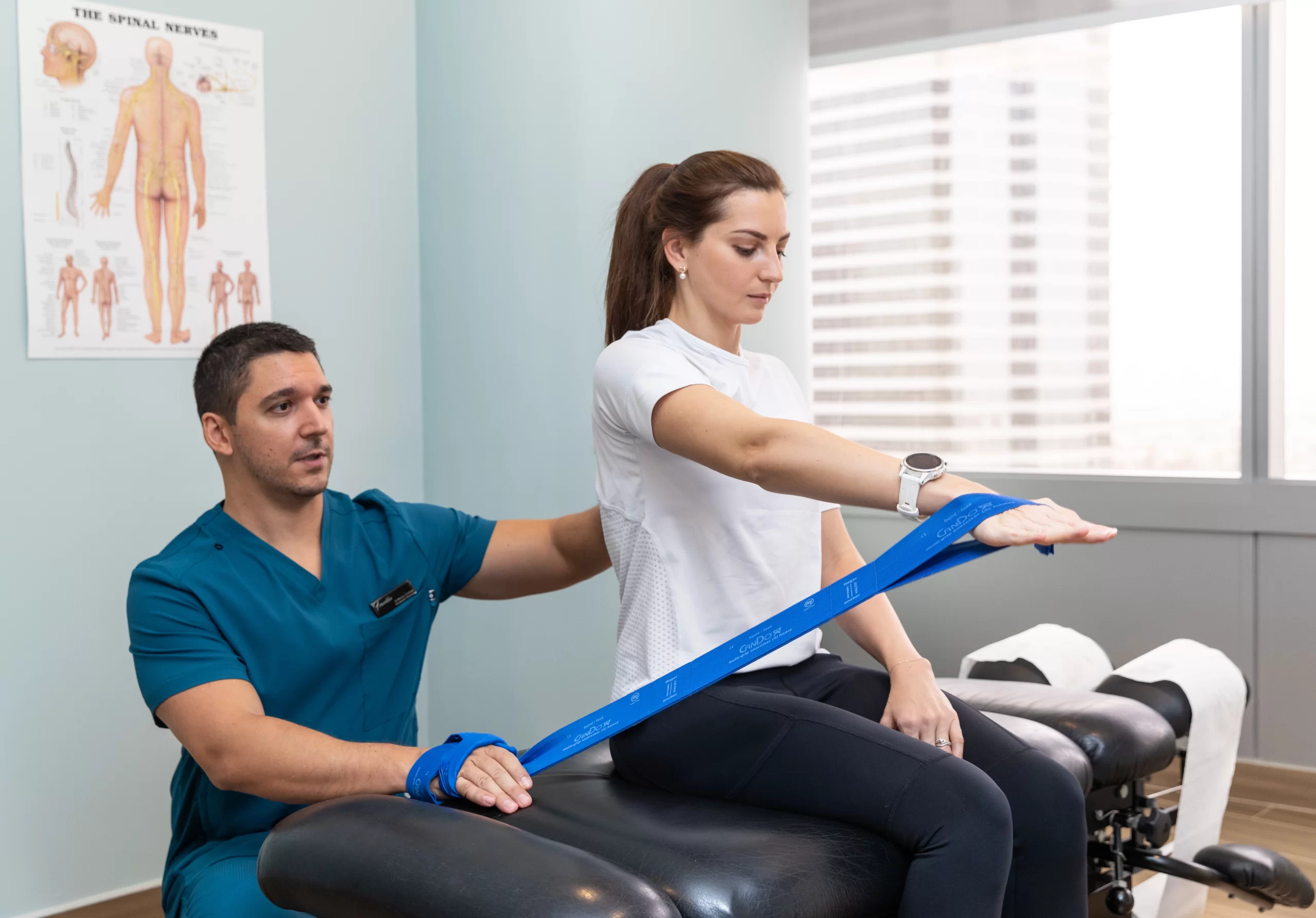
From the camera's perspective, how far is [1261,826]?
277 cm

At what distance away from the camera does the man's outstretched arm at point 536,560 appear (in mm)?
1913

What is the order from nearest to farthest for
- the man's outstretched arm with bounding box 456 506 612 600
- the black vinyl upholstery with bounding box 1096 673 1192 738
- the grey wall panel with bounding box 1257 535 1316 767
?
the man's outstretched arm with bounding box 456 506 612 600
the black vinyl upholstery with bounding box 1096 673 1192 738
the grey wall panel with bounding box 1257 535 1316 767

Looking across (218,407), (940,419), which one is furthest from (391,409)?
(940,419)

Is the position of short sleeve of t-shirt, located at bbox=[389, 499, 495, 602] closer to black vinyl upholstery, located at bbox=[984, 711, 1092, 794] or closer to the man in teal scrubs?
the man in teal scrubs

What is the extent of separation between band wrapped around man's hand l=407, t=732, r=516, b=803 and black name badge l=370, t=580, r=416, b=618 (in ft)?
1.20

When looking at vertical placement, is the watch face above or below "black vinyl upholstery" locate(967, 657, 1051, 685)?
above

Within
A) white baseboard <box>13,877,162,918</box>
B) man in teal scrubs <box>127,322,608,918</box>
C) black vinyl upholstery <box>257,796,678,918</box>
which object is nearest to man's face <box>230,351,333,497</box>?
man in teal scrubs <box>127,322,608,918</box>

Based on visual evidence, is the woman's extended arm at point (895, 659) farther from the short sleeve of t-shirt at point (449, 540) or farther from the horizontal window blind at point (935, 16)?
the horizontal window blind at point (935, 16)

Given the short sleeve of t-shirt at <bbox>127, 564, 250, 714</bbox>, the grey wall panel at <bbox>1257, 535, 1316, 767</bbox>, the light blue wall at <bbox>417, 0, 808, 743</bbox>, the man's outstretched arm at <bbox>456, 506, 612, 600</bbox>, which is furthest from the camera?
the grey wall panel at <bbox>1257, 535, 1316, 767</bbox>

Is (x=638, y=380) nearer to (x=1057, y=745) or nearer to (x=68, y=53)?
(x=1057, y=745)

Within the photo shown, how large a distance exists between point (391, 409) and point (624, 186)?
0.81 meters

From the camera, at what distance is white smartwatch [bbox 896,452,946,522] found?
1.24 metres

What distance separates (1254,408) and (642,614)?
2328mm

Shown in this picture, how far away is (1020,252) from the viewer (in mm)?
3533
